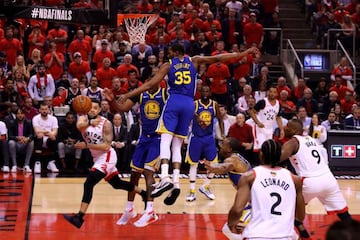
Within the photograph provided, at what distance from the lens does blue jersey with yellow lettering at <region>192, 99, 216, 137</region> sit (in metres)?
15.0

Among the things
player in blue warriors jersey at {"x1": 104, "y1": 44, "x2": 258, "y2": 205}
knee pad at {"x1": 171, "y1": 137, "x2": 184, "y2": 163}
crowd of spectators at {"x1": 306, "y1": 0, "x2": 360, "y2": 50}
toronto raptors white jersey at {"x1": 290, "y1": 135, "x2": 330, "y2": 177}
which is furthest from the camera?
crowd of spectators at {"x1": 306, "y1": 0, "x2": 360, "y2": 50}

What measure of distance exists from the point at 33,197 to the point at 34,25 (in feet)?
22.6

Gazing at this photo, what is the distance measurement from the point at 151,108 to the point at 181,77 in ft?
3.51

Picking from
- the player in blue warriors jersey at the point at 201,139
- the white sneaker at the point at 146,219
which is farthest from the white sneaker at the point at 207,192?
the white sneaker at the point at 146,219

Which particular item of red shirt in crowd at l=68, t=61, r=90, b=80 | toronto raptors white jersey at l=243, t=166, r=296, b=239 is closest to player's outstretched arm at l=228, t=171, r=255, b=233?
toronto raptors white jersey at l=243, t=166, r=296, b=239

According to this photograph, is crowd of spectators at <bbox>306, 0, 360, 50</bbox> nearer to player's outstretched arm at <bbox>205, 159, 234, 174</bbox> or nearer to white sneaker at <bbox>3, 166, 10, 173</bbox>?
white sneaker at <bbox>3, 166, 10, 173</bbox>

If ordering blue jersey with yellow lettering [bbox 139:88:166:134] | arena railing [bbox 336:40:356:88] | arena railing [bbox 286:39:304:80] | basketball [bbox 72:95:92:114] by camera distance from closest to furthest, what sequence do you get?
basketball [bbox 72:95:92:114] → blue jersey with yellow lettering [bbox 139:88:166:134] → arena railing [bbox 336:40:356:88] → arena railing [bbox 286:39:304:80]

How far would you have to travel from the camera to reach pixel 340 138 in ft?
63.5

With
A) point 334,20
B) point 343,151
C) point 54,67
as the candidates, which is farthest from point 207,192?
point 334,20

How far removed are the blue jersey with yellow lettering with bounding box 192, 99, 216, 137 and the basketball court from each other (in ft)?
3.92

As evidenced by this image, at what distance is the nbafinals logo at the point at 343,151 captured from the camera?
1941 cm

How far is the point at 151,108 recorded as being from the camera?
12453 millimetres

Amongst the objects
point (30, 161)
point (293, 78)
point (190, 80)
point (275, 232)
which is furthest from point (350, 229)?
point (293, 78)

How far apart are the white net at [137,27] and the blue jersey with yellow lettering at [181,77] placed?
649 centimetres
